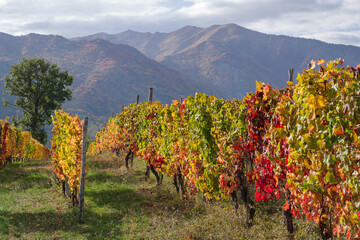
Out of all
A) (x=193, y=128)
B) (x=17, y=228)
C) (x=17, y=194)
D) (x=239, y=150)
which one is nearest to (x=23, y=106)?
(x=17, y=194)

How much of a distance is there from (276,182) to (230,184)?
223 cm

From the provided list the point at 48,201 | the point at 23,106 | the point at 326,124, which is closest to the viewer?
the point at 326,124

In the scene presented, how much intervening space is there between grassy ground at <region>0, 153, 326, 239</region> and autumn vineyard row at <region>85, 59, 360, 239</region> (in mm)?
555

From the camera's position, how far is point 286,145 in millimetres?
5363

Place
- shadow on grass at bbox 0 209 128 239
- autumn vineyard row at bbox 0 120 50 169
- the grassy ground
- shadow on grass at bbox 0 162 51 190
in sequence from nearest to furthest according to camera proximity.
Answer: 1. the grassy ground
2. shadow on grass at bbox 0 209 128 239
3. shadow on grass at bbox 0 162 51 190
4. autumn vineyard row at bbox 0 120 50 169

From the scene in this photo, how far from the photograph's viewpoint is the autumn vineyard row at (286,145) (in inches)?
144

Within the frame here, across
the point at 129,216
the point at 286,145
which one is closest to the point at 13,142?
the point at 129,216

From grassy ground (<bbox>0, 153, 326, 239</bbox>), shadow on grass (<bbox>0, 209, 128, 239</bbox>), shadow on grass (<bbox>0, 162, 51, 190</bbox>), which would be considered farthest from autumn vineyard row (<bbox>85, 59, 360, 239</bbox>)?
shadow on grass (<bbox>0, 162, 51, 190</bbox>)

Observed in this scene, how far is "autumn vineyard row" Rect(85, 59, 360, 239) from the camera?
3.67 metres

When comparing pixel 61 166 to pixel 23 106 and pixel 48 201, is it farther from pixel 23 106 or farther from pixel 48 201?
pixel 23 106

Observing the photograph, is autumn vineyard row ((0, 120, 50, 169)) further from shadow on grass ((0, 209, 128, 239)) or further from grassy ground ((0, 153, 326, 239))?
shadow on grass ((0, 209, 128, 239))

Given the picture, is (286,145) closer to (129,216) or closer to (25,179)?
(129,216)

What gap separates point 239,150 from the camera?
7637 mm

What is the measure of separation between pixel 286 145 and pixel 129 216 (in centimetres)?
651
